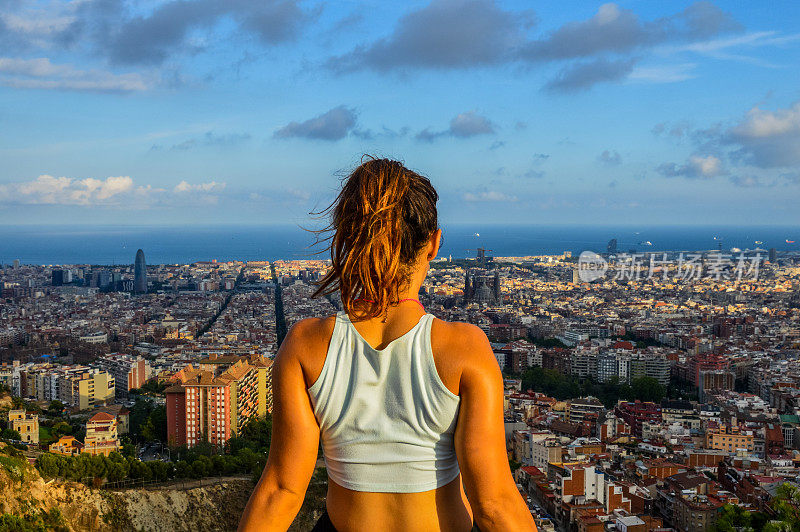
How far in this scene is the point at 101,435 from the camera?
26.5 feet

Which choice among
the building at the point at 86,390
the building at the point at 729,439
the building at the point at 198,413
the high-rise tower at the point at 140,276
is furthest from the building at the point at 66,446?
the high-rise tower at the point at 140,276

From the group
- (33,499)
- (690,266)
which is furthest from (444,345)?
(690,266)

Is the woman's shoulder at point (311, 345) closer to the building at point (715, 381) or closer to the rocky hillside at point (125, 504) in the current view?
the rocky hillside at point (125, 504)

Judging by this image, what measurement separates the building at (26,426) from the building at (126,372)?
336 cm

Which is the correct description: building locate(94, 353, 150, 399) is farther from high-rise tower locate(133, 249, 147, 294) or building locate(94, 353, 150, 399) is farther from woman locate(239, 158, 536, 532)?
high-rise tower locate(133, 249, 147, 294)

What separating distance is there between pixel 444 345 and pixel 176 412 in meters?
8.74

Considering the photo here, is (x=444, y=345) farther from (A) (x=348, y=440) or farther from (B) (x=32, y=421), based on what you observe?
(B) (x=32, y=421)

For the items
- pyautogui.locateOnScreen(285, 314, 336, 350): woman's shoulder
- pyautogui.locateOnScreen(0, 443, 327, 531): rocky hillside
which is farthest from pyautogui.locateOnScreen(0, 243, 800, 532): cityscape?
pyautogui.locateOnScreen(285, 314, 336, 350): woman's shoulder

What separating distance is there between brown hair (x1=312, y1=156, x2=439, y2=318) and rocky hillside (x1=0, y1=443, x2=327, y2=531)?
16.3ft

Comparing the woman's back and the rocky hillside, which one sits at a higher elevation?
the woman's back

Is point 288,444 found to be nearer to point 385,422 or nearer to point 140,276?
point 385,422

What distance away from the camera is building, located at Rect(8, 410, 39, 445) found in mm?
8109

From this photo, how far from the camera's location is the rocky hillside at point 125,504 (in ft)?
17.4

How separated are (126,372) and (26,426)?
390 centimetres
